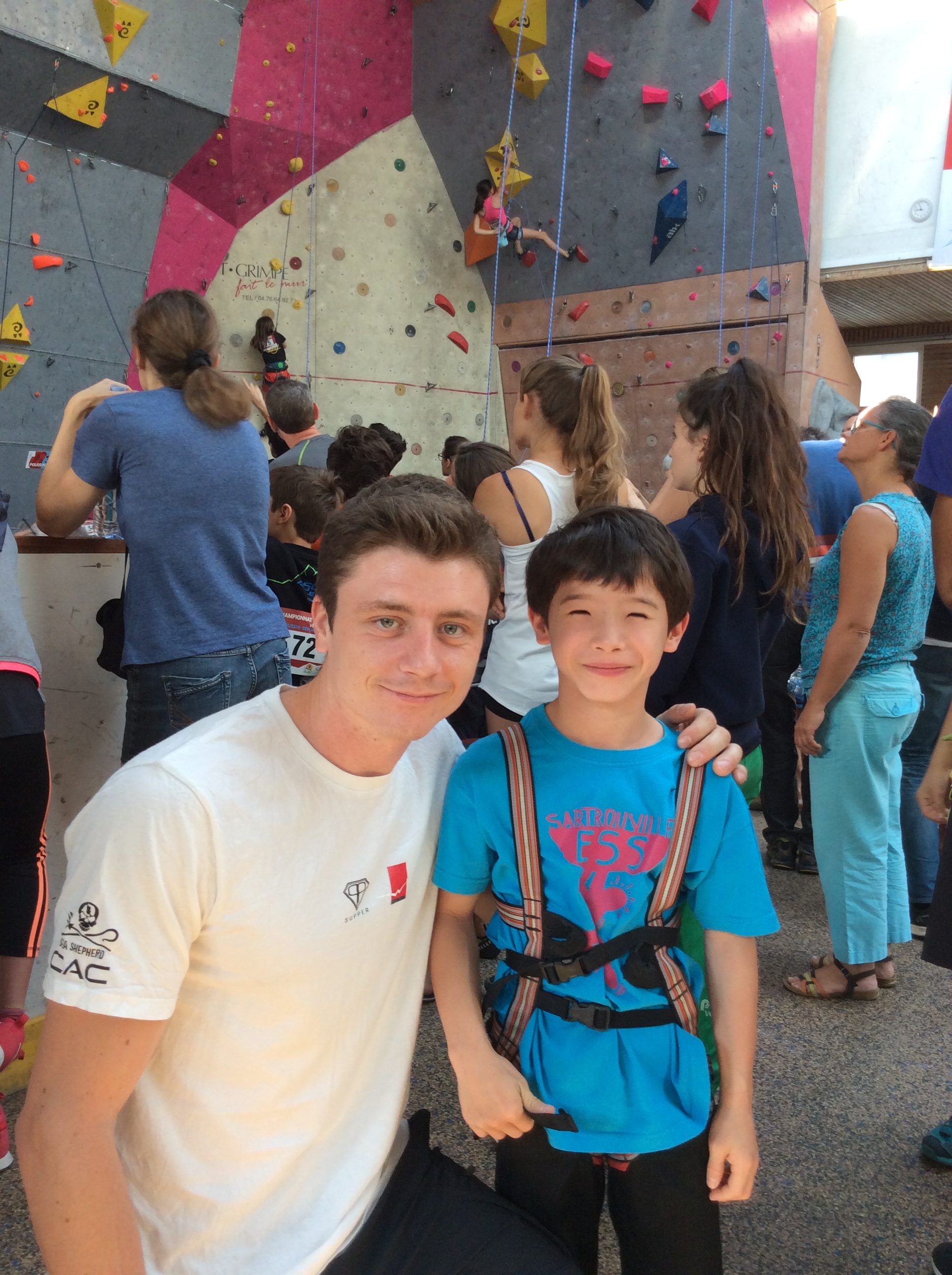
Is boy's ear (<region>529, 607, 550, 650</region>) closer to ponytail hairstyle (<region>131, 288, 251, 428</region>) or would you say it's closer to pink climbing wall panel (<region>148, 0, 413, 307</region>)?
ponytail hairstyle (<region>131, 288, 251, 428</region>)

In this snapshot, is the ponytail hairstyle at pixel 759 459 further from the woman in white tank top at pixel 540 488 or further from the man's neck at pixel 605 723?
the man's neck at pixel 605 723

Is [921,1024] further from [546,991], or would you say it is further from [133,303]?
[133,303]

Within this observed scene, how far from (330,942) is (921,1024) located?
231 cm

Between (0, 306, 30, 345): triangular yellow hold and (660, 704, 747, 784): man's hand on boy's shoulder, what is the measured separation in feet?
16.4

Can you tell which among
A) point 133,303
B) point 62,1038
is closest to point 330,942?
point 62,1038

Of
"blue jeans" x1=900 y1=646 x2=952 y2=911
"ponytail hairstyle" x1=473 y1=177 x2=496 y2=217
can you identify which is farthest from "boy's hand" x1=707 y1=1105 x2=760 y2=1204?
"ponytail hairstyle" x1=473 y1=177 x2=496 y2=217

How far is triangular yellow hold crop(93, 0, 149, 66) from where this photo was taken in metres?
5.12

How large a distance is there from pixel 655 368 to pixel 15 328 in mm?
4361

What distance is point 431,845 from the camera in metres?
1.26

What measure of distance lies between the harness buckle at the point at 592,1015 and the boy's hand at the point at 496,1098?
0.32 feet

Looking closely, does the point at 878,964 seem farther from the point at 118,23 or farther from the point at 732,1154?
the point at 118,23

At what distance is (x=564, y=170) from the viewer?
23.5ft

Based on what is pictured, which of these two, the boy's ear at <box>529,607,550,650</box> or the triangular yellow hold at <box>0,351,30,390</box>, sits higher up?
the triangular yellow hold at <box>0,351,30,390</box>

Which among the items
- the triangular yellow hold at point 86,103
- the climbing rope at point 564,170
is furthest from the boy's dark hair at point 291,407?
the climbing rope at point 564,170
